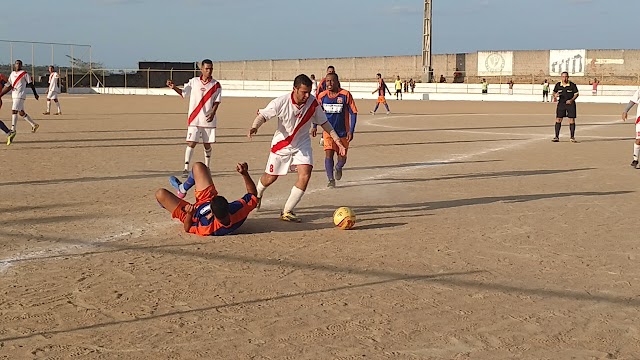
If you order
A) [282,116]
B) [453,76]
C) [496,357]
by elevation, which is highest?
[453,76]

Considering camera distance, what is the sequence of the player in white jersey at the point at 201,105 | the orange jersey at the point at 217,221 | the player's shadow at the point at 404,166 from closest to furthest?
the orange jersey at the point at 217,221
the player in white jersey at the point at 201,105
the player's shadow at the point at 404,166

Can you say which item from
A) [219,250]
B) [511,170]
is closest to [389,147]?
[511,170]

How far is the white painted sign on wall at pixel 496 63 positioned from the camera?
6988cm

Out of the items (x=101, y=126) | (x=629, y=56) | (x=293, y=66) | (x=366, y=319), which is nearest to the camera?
(x=366, y=319)

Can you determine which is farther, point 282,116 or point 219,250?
point 282,116

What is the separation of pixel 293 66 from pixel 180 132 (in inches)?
2375

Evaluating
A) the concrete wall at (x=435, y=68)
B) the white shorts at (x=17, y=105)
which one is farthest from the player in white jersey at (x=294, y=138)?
the concrete wall at (x=435, y=68)

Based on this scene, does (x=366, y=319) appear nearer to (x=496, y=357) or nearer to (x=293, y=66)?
(x=496, y=357)

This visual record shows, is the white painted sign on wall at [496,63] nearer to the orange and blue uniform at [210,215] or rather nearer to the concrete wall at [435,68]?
the concrete wall at [435,68]

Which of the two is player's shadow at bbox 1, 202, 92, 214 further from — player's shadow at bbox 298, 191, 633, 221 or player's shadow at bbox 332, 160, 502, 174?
player's shadow at bbox 332, 160, 502, 174

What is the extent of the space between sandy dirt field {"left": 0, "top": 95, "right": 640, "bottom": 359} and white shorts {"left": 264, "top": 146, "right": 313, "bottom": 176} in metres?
0.62

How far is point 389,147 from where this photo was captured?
18.2 m

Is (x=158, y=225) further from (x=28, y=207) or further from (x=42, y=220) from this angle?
(x=28, y=207)

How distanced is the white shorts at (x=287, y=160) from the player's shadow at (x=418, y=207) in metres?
0.71
